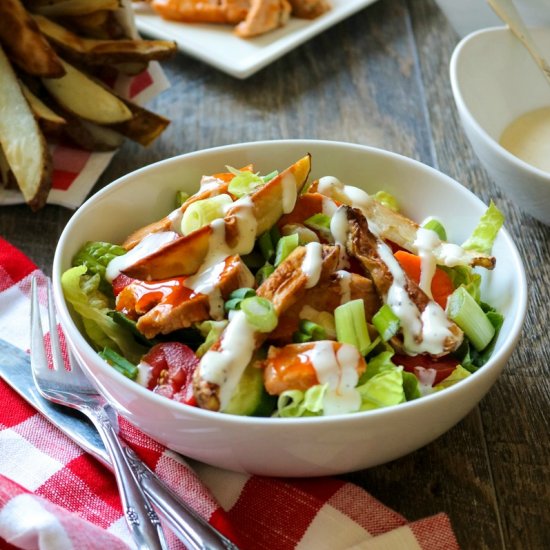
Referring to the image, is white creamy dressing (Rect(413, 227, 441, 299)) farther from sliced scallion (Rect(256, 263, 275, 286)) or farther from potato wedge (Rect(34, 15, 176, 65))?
potato wedge (Rect(34, 15, 176, 65))

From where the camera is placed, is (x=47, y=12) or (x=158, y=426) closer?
(x=158, y=426)

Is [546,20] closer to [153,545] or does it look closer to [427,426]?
[427,426]

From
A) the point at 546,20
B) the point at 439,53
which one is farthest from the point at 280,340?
the point at 439,53

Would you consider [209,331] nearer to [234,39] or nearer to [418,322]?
[418,322]

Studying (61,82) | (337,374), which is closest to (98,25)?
(61,82)

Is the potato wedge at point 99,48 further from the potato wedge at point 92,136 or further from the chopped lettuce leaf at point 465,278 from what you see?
the chopped lettuce leaf at point 465,278
